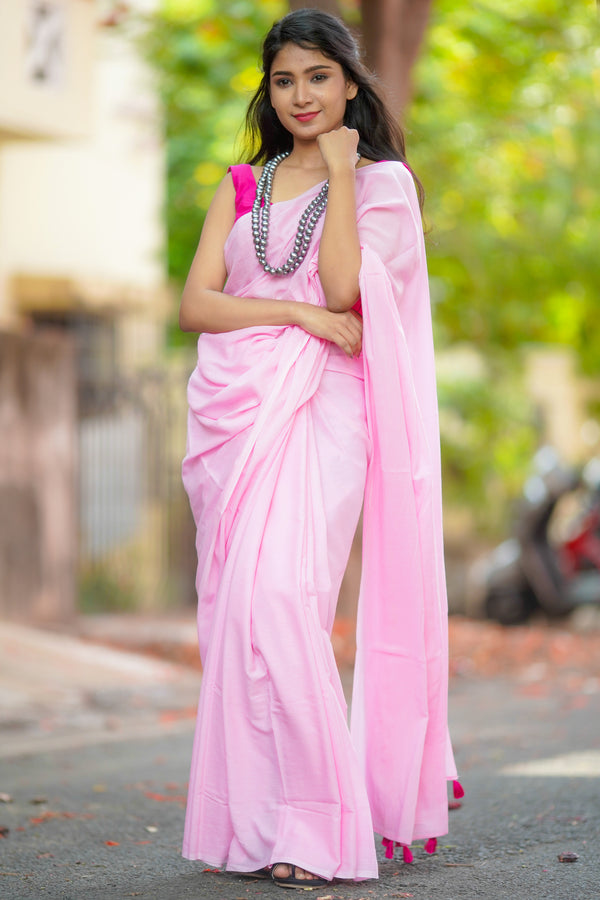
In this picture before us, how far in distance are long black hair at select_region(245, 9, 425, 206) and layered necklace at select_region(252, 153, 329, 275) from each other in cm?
23

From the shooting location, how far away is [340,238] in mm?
→ 3363

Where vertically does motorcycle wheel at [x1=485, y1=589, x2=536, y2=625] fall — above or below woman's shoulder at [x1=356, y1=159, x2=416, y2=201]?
below

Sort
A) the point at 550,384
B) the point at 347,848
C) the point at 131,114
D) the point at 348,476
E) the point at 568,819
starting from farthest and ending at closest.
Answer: the point at 550,384, the point at 131,114, the point at 568,819, the point at 348,476, the point at 347,848

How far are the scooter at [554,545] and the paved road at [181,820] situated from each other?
460cm

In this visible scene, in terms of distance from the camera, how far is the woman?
10.6 feet

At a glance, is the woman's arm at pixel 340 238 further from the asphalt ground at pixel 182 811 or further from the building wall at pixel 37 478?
the building wall at pixel 37 478

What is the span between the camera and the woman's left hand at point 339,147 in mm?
3420

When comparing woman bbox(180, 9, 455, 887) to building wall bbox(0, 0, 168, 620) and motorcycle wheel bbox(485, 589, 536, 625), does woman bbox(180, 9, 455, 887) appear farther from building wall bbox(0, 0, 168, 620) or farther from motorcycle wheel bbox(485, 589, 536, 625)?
motorcycle wheel bbox(485, 589, 536, 625)

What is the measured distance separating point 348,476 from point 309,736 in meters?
0.64

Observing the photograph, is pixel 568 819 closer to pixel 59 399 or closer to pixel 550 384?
pixel 59 399

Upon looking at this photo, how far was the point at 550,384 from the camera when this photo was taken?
2095 cm

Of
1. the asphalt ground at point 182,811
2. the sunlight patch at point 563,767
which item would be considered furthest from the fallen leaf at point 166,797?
the sunlight patch at point 563,767

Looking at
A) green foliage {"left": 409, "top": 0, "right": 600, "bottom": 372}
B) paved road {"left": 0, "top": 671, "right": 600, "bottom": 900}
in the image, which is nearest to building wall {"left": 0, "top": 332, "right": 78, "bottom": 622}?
paved road {"left": 0, "top": 671, "right": 600, "bottom": 900}

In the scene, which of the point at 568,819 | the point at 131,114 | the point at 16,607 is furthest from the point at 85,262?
the point at 568,819
